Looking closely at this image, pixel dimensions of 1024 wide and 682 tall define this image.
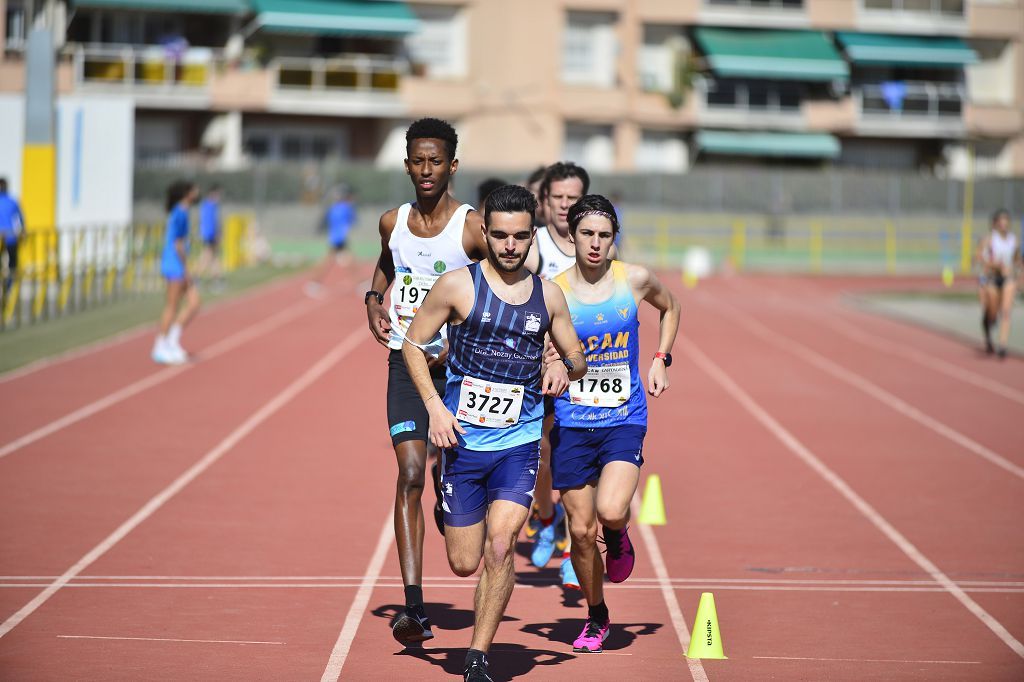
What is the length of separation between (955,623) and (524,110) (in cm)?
4602

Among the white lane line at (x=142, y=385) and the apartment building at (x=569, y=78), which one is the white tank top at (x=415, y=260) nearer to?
the white lane line at (x=142, y=385)

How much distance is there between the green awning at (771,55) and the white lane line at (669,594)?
45.4 m

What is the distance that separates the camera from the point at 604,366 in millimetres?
7055

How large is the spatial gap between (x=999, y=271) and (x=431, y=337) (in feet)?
52.0

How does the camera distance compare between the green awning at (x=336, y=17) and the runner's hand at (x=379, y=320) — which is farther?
the green awning at (x=336, y=17)

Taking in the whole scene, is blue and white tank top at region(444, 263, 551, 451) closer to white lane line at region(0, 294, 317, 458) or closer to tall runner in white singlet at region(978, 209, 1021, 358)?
white lane line at region(0, 294, 317, 458)

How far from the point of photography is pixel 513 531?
6191 millimetres

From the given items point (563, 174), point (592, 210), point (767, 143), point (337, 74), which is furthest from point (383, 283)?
point (767, 143)

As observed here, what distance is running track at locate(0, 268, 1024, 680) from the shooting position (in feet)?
22.6

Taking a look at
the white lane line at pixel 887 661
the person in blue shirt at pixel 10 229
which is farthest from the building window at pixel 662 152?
the white lane line at pixel 887 661

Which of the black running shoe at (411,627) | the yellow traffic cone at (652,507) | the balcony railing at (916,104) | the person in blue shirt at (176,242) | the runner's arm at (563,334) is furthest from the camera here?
the balcony railing at (916,104)

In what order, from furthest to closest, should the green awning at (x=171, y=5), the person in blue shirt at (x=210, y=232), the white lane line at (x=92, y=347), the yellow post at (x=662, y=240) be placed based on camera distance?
the green awning at (x=171, y=5) < the yellow post at (x=662, y=240) < the person in blue shirt at (x=210, y=232) < the white lane line at (x=92, y=347)

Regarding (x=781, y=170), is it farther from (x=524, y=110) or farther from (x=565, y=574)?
(x=565, y=574)

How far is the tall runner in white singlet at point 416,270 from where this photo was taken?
6914 millimetres
